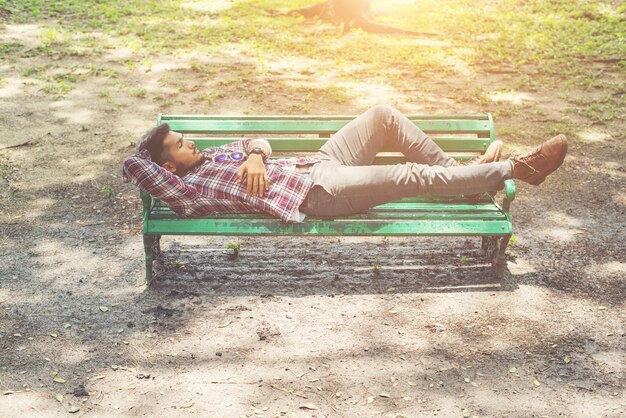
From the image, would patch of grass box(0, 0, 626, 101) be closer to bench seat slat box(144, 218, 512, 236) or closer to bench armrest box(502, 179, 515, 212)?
bench armrest box(502, 179, 515, 212)

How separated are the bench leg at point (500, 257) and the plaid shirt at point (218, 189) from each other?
4.43 ft

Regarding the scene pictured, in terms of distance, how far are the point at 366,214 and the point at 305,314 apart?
79cm

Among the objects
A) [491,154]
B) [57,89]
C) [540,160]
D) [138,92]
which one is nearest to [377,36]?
[138,92]

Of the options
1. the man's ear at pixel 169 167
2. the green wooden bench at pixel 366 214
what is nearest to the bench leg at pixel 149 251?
the green wooden bench at pixel 366 214

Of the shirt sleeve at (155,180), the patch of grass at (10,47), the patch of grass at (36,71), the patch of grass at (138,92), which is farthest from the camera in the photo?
the patch of grass at (10,47)

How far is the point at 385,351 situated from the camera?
392 cm

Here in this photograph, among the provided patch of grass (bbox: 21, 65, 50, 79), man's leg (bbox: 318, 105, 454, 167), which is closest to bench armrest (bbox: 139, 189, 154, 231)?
man's leg (bbox: 318, 105, 454, 167)

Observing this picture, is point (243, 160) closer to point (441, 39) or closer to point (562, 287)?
point (562, 287)

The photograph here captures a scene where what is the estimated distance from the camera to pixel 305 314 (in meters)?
4.28

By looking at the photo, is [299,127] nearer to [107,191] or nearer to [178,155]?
[178,155]

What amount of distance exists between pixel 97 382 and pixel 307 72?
6173mm

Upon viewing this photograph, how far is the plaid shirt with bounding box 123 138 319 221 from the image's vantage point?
4.20 meters

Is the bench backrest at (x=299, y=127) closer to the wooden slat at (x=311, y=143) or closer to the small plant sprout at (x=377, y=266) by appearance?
the wooden slat at (x=311, y=143)

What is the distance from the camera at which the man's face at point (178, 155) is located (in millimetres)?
4402
